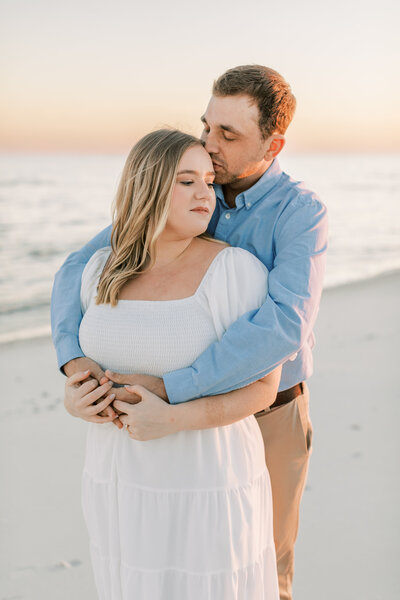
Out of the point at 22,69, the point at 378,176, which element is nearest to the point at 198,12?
the point at 22,69

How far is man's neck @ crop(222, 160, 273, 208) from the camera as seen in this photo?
2.34m

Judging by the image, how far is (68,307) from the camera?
2.21m

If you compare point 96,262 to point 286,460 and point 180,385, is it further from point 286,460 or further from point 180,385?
point 286,460

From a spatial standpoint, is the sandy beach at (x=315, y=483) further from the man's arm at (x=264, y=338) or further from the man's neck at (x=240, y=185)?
the man's neck at (x=240, y=185)

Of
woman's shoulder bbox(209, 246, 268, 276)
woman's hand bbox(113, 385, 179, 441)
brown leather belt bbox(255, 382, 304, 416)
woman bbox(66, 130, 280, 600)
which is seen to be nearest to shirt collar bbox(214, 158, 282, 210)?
woman bbox(66, 130, 280, 600)

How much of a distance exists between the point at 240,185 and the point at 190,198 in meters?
0.47

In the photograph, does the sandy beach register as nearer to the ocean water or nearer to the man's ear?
the man's ear

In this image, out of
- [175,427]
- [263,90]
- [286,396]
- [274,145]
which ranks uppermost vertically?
[263,90]

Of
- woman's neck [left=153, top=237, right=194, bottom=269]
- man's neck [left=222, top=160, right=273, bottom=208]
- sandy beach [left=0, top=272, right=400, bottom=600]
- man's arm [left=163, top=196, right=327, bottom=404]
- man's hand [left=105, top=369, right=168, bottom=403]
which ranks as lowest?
sandy beach [left=0, top=272, right=400, bottom=600]

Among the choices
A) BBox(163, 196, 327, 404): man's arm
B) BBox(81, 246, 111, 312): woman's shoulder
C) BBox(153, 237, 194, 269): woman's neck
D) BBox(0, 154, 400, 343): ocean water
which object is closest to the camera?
BBox(163, 196, 327, 404): man's arm

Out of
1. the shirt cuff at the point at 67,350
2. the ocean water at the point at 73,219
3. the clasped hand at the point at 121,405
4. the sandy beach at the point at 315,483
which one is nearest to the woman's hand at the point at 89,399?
the clasped hand at the point at 121,405

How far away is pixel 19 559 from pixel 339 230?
15.0 metres

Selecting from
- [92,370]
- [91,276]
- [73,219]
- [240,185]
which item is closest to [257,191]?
[240,185]

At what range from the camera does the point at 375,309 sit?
835 cm
